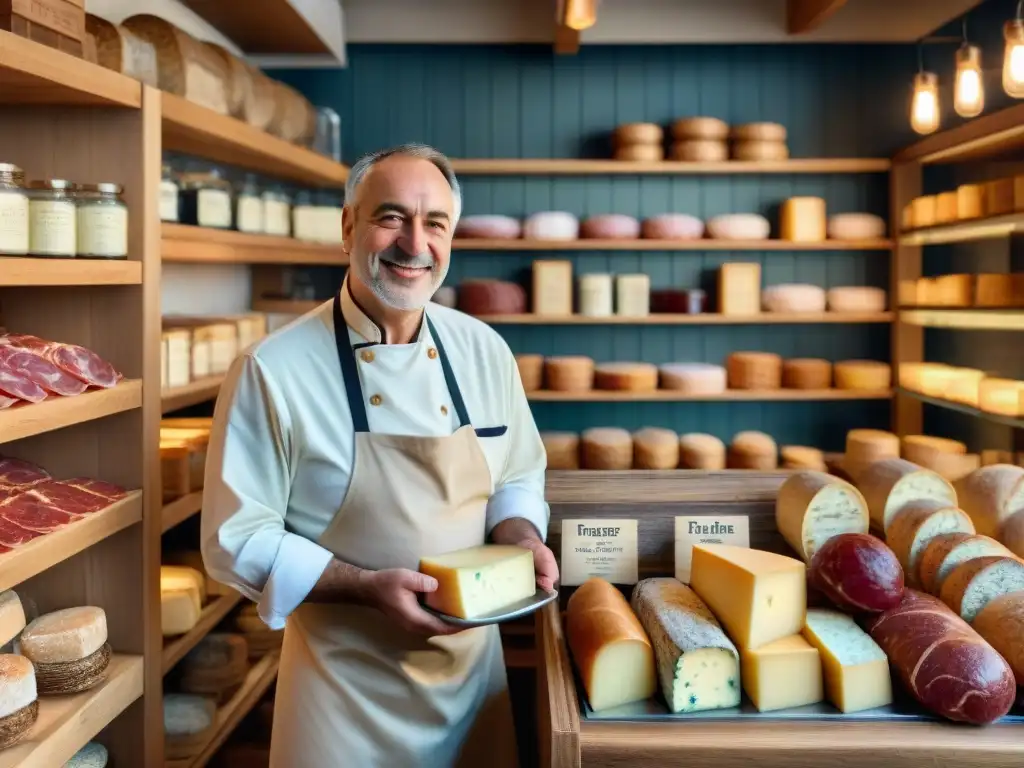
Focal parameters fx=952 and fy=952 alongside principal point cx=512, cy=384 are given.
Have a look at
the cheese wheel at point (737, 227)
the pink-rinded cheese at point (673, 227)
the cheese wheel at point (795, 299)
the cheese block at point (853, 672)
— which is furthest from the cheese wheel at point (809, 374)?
the cheese block at point (853, 672)

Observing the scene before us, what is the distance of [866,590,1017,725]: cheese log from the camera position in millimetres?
1146

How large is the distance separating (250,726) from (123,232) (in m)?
1.61

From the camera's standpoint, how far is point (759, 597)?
49.9 inches

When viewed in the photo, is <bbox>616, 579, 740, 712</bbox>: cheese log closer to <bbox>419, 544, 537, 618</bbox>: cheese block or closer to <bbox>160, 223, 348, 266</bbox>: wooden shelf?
<bbox>419, 544, 537, 618</bbox>: cheese block

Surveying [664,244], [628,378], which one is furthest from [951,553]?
[664,244]

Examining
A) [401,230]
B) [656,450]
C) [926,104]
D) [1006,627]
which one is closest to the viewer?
[1006,627]

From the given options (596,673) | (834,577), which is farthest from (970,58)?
(596,673)

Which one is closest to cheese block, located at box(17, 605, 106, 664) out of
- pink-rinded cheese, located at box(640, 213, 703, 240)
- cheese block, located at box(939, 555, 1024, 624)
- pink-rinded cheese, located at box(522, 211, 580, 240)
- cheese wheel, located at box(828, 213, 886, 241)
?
cheese block, located at box(939, 555, 1024, 624)

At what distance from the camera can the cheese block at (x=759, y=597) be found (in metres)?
1.27

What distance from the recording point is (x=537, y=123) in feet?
14.5

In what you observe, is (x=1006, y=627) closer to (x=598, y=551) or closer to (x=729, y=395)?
(x=598, y=551)

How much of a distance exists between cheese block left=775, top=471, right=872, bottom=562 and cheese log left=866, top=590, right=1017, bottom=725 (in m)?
0.26

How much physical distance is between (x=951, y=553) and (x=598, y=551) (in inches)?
21.8

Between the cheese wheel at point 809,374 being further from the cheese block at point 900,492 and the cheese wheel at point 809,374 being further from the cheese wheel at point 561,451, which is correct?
the cheese block at point 900,492
